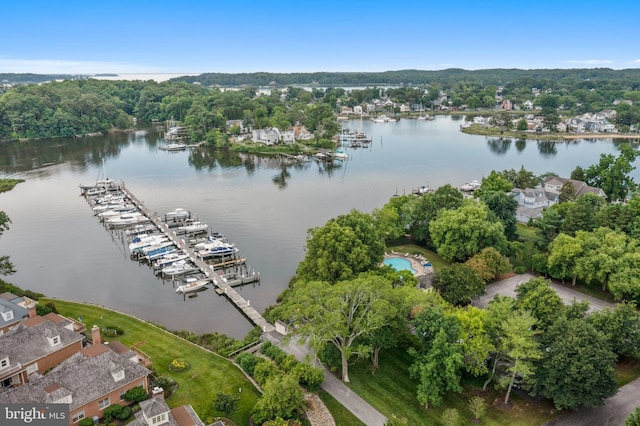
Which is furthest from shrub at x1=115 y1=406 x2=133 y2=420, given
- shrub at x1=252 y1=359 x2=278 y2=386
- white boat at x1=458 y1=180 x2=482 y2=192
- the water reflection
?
the water reflection

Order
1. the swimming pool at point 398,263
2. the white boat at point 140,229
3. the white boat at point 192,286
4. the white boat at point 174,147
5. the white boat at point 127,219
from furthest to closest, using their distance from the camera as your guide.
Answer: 1. the white boat at point 174,147
2. the white boat at point 127,219
3. the white boat at point 140,229
4. the swimming pool at point 398,263
5. the white boat at point 192,286

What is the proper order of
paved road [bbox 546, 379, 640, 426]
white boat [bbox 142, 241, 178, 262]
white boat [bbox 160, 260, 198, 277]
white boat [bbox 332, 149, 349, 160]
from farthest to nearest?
white boat [bbox 332, 149, 349, 160] < white boat [bbox 142, 241, 178, 262] < white boat [bbox 160, 260, 198, 277] < paved road [bbox 546, 379, 640, 426]

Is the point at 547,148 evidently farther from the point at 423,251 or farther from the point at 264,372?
the point at 264,372

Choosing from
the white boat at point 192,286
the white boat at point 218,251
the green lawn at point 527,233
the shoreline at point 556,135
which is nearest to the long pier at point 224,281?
the white boat at point 218,251

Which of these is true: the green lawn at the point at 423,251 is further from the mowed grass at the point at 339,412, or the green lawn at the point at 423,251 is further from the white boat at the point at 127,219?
the white boat at the point at 127,219

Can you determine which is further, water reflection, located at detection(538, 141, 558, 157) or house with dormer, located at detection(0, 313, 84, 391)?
water reflection, located at detection(538, 141, 558, 157)

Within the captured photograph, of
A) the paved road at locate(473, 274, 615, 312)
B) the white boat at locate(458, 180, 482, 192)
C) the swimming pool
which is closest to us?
the paved road at locate(473, 274, 615, 312)

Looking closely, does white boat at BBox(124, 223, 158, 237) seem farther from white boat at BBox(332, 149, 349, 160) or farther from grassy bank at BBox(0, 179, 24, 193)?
white boat at BBox(332, 149, 349, 160)
